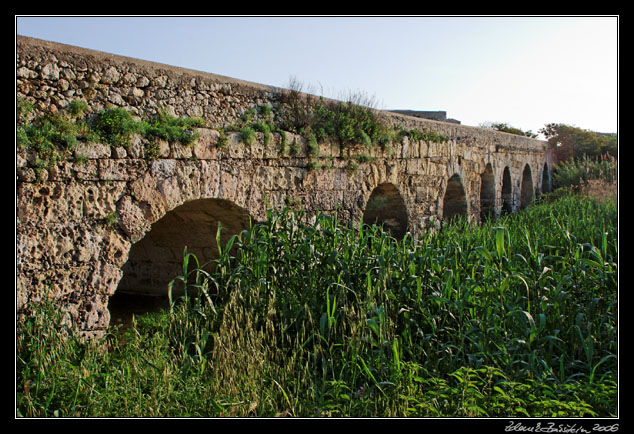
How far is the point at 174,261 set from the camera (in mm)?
6406

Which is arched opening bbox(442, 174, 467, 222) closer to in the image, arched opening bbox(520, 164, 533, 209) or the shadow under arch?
the shadow under arch

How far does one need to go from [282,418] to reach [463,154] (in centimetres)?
865

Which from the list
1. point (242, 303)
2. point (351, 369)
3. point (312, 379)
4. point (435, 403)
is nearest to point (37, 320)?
point (242, 303)

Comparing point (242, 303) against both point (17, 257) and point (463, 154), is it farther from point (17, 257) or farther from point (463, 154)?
point (463, 154)

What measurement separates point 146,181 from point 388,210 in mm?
4976

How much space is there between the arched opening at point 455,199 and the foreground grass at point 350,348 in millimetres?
6062

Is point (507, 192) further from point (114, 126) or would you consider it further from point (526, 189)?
point (114, 126)

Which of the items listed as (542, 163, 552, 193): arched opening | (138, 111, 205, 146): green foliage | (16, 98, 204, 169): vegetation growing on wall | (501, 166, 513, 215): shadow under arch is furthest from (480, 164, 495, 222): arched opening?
(16, 98, 204, 169): vegetation growing on wall

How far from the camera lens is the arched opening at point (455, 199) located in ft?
34.7

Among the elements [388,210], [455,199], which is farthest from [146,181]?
[455,199]

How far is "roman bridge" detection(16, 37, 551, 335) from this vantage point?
3.89 meters

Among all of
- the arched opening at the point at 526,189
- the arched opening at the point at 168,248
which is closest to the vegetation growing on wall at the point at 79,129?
the arched opening at the point at 168,248

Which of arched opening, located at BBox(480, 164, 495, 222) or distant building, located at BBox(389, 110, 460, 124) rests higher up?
distant building, located at BBox(389, 110, 460, 124)

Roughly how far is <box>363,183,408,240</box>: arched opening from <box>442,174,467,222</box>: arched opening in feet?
7.28
